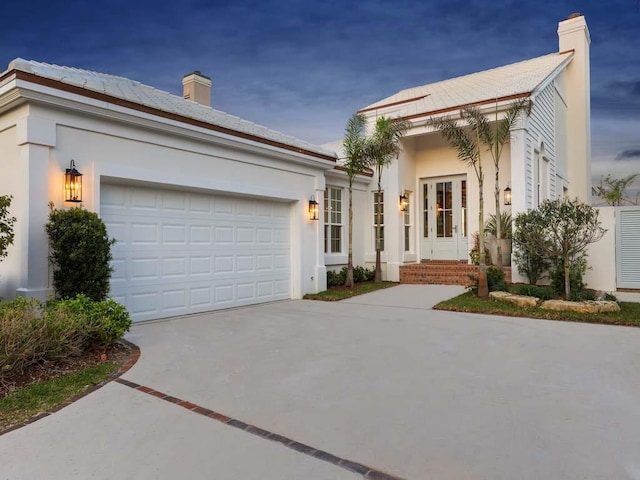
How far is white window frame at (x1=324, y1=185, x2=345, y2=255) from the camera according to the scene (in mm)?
11844

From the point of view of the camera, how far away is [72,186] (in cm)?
589

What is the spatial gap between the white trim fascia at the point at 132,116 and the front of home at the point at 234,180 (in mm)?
20

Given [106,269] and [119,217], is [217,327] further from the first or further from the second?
[119,217]

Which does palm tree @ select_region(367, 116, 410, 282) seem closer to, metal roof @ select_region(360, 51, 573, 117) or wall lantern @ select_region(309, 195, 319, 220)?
metal roof @ select_region(360, 51, 573, 117)

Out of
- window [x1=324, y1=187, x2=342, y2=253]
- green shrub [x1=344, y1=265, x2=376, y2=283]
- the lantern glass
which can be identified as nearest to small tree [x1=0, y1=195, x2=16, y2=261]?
the lantern glass

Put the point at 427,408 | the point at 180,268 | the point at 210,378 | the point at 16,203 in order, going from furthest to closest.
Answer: the point at 180,268 < the point at 16,203 < the point at 210,378 < the point at 427,408

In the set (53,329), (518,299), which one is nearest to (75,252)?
(53,329)

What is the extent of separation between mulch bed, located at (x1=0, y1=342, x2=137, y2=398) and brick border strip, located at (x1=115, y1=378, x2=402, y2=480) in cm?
91

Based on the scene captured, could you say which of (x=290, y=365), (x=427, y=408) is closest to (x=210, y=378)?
(x=290, y=365)

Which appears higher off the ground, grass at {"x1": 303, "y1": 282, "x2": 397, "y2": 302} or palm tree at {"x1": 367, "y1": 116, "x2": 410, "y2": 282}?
palm tree at {"x1": 367, "y1": 116, "x2": 410, "y2": 282}

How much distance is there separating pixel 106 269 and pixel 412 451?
16.4ft

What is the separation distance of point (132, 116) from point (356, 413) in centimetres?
580

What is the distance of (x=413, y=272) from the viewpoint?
12.4 metres

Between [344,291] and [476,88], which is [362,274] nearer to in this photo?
[344,291]
